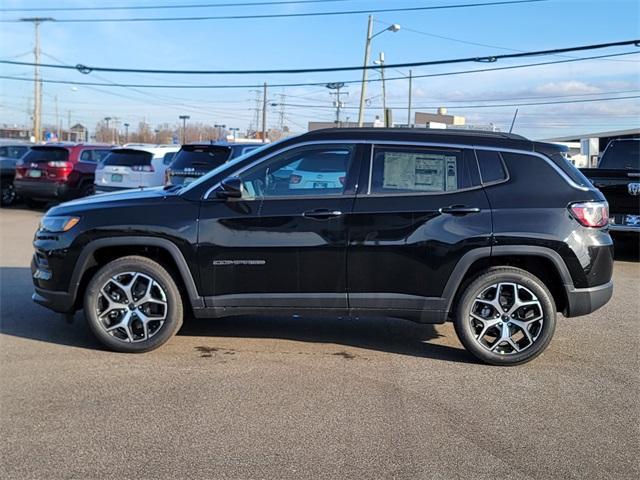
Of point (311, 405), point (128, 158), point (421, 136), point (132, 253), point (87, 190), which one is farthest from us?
point (87, 190)

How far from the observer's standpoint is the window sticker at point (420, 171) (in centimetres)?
494

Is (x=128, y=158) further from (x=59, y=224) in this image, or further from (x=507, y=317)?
(x=507, y=317)

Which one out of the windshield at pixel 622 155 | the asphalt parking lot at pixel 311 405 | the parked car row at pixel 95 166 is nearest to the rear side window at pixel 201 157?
the parked car row at pixel 95 166

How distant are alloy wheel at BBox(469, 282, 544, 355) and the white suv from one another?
10.6m

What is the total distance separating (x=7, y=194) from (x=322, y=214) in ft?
54.7

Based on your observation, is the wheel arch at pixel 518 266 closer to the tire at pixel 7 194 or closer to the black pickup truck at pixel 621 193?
the black pickup truck at pixel 621 193

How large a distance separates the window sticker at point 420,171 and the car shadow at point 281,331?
57.1 inches

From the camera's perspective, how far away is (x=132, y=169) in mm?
14211

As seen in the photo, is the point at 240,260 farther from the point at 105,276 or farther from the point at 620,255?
the point at 620,255

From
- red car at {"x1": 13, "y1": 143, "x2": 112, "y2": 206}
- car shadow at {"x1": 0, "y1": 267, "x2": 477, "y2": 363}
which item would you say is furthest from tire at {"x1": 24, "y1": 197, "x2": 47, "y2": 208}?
car shadow at {"x1": 0, "y1": 267, "x2": 477, "y2": 363}

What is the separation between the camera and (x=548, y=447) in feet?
11.9

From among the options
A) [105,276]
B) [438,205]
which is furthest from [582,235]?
[105,276]

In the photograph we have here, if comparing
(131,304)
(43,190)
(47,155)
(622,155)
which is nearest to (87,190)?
(43,190)

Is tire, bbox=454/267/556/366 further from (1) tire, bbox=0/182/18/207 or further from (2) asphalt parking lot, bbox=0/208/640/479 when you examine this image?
(1) tire, bbox=0/182/18/207
